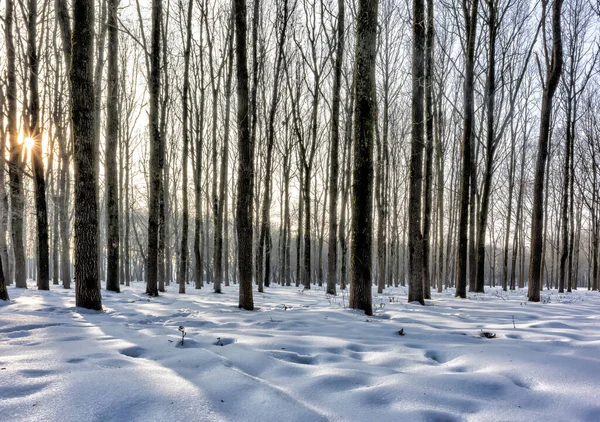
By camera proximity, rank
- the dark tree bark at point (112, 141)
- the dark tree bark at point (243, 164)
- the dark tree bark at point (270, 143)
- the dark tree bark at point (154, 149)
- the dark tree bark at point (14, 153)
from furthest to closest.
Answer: the dark tree bark at point (270, 143) < the dark tree bark at point (14, 153) < the dark tree bark at point (154, 149) < the dark tree bark at point (112, 141) < the dark tree bark at point (243, 164)

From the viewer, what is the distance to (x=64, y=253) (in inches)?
409

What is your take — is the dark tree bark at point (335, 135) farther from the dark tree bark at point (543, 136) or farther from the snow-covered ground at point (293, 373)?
the snow-covered ground at point (293, 373)

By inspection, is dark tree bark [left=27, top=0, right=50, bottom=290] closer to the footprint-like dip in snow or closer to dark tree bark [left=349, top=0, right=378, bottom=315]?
the footprint-like dip in snow

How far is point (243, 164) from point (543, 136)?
656 centimetres

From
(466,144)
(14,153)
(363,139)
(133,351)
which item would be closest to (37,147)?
(14,153)

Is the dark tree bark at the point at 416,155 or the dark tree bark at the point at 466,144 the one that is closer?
the dark tree bark at the point at 416,155

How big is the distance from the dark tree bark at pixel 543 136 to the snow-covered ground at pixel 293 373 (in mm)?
3622

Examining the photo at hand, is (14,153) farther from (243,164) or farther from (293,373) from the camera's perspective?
(293,373)

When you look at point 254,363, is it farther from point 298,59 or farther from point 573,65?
Result: point 573,65

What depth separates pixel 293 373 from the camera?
2.15 meters

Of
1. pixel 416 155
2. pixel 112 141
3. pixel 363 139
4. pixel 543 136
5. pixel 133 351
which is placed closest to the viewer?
pixel 133 351

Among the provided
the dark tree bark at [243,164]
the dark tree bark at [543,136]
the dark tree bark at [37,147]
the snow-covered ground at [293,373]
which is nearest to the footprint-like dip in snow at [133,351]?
the snow-covered ground at [293,373]

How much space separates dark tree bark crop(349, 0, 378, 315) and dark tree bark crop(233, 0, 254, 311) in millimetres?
1797

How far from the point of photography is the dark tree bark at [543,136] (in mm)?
6637
